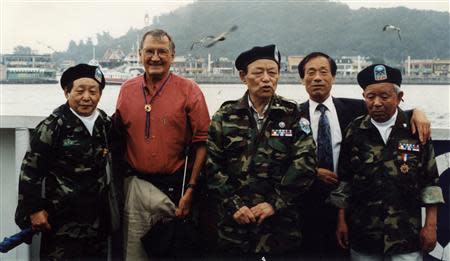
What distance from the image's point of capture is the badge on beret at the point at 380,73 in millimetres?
2941

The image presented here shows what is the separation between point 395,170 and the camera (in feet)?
9.45

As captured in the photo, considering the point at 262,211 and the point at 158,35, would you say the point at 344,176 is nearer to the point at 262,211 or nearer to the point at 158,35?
the point at 262,211

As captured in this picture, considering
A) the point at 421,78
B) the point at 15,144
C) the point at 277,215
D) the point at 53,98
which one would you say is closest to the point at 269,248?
the point at 277,215

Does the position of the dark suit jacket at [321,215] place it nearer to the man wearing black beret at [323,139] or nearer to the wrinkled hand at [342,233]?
the man wearing black beret at [323,139]

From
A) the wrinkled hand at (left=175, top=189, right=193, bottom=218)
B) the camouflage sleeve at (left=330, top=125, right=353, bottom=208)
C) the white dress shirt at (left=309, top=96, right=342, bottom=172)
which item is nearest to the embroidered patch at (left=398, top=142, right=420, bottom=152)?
the camouflage sleeve at (left=330, top=125, right=353, bottom=208)

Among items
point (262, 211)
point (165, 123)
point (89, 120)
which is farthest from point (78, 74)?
point (262, 211)

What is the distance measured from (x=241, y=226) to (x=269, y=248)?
205 millimetres

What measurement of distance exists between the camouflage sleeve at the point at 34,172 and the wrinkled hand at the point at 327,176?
1680mm

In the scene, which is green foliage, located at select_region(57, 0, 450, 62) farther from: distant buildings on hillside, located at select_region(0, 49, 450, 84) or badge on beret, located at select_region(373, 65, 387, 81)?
badge on beret, located at select_region(373, 65, 387, 81)

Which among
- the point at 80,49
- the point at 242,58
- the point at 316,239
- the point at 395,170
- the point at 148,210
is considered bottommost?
the point at 316,239

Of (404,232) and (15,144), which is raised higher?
(15,144)

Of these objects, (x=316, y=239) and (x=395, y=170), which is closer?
(x=395, y=170)

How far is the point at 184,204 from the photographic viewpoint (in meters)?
3.11

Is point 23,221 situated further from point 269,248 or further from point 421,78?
point 421,78
